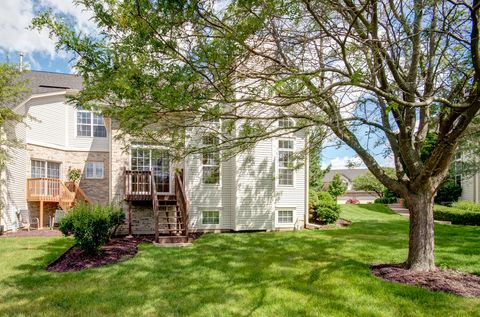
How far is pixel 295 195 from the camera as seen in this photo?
49.1 feet

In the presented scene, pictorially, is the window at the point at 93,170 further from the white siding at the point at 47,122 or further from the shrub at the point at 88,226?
the shrub at the point at 88,226

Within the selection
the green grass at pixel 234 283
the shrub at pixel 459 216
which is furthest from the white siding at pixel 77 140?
the shrub at pixel 459 216

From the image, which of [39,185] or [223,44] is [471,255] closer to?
[223,44]

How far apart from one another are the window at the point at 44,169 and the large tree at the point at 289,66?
11332 mm

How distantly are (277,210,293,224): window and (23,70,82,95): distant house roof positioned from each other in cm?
1267

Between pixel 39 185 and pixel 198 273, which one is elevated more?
pixel 39 185

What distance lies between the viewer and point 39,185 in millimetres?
15234

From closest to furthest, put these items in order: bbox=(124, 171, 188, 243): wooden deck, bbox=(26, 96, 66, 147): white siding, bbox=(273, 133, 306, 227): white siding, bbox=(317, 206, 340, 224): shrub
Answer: bbox=(124, 171, 188, 243): wooden deck
bbox=(273, 133, 306, 227): white siding
bbox=(317, 206, 340, 224): shrub
bbox=(26, 96, 66, 147): white siding

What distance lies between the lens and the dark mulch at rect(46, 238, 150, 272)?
320 inches

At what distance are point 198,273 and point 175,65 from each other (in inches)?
185

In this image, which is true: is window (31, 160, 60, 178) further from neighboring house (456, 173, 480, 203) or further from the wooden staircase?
neighboring house (456, 173, 480, 203)

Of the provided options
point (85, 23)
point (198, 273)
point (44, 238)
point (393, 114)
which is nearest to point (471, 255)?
point (393, 114)

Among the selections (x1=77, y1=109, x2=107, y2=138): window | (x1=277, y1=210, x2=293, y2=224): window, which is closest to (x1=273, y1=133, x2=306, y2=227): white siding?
(x1=277, y1=210, x2=293, y2=224): window

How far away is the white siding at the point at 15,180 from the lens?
1416 cm
